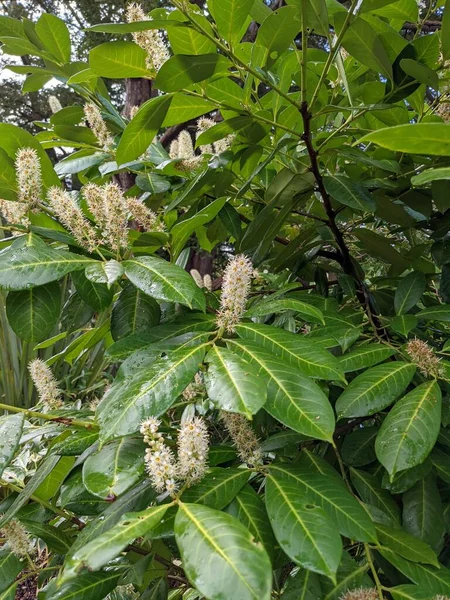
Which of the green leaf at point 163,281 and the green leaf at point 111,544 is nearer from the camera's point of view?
the green leaf at point 111,544

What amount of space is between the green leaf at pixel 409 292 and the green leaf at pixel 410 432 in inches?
10.3

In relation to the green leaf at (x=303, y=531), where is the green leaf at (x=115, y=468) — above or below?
above

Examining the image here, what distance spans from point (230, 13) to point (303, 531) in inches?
23.6

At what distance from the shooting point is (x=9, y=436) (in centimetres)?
56

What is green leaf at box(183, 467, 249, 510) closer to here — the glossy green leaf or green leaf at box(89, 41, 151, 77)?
the glossy green leaf

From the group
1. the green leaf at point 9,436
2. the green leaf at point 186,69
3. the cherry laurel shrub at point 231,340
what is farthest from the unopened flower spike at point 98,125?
the green leaf at point 9,436

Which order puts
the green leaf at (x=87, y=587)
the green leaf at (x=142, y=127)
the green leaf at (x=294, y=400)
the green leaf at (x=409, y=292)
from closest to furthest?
the green leaf at (x=294, y=400)
the green leaf at (x=87, y=587)
the green leaf at (x=142, y=127)
the green leaf at (x=409, y=292)

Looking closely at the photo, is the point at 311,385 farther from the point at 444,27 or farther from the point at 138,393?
the point at 444,27

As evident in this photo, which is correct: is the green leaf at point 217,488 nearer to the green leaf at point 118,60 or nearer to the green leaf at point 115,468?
the green leaf at point 115,468

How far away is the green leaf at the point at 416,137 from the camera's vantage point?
16.1 inches

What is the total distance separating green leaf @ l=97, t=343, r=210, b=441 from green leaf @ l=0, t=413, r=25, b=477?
4.4 inches

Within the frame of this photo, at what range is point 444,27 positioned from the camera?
2.23ft

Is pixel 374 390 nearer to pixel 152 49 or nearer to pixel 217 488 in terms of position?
pixel 217 488

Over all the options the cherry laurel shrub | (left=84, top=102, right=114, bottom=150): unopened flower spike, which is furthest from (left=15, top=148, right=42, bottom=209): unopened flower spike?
(left=84, top=102, right=114, bottom=150): unopened flower spike
